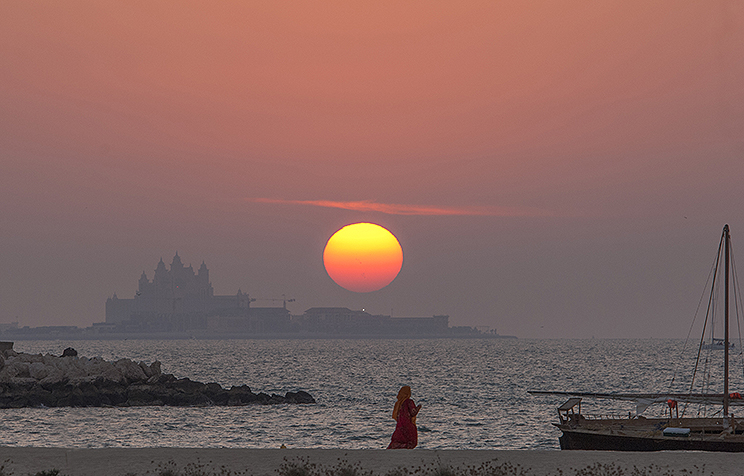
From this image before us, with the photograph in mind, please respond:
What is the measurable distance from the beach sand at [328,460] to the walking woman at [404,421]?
1.96 m

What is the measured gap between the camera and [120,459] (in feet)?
63.1

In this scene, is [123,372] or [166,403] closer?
[166,403]

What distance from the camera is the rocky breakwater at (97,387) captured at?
6225 cm

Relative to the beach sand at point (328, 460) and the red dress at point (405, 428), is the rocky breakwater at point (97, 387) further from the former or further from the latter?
the red dress at point (405, 428)

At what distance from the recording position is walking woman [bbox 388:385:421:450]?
21.9m

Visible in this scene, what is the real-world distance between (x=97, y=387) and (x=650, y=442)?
46877 mm

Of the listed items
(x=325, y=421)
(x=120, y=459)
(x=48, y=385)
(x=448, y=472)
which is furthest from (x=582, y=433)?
(x=48, y=385)

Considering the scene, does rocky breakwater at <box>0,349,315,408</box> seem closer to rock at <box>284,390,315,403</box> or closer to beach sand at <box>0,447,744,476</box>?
rock at <box>284,390,315,403</box>

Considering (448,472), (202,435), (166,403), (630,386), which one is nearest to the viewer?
(448,472)

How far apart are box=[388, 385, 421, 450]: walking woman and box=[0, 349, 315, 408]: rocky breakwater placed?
151 ft

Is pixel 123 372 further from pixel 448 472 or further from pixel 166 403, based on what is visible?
pixel 448 472

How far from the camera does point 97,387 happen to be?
65750 mm

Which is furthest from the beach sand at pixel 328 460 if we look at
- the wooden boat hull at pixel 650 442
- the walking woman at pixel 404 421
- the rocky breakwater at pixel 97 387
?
the rocky breakwater at pixel 97 387

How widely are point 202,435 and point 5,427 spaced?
1262cm
